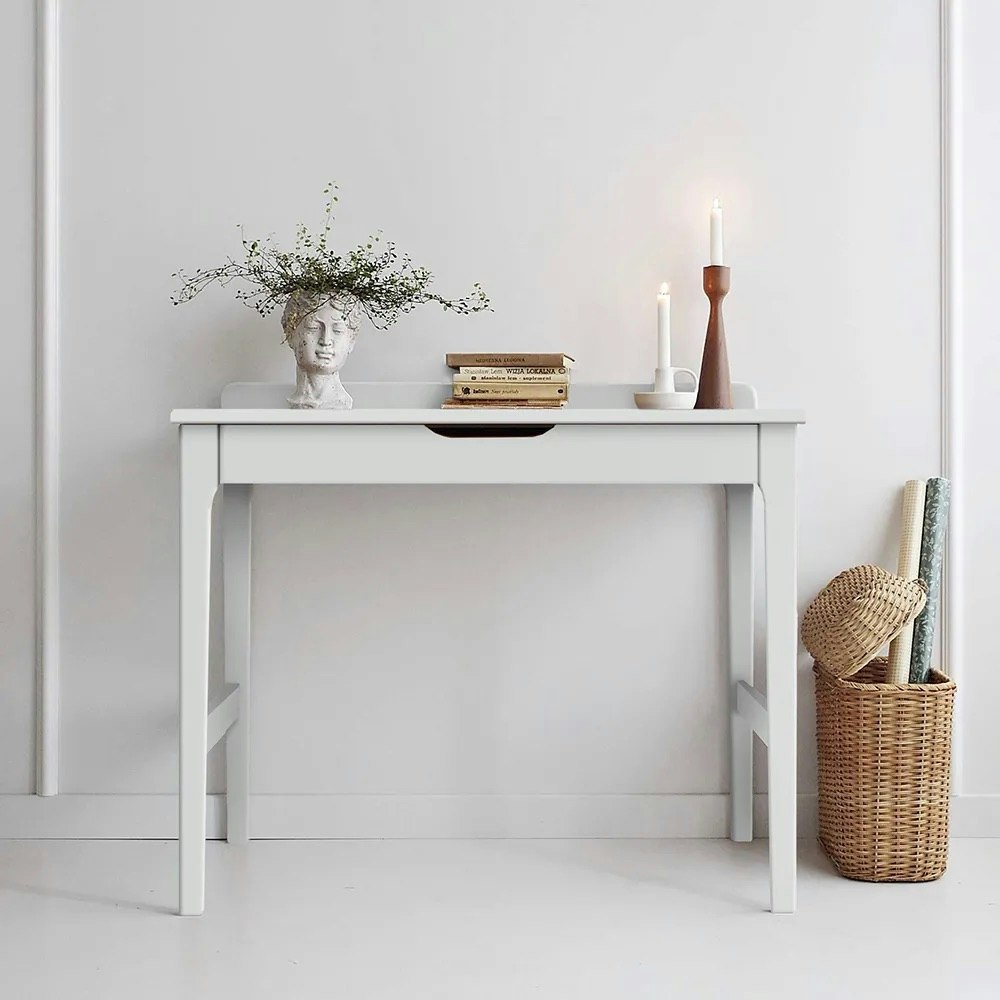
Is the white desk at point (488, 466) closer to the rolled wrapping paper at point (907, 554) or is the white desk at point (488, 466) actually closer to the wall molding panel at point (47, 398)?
the rolled wrapping paper at point (907, 554)

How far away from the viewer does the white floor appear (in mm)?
1363

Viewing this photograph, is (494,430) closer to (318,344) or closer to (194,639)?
(318,344)

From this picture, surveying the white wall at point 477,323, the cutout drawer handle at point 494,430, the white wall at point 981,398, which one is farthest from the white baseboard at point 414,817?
the cutout drawer handle at point 494,430

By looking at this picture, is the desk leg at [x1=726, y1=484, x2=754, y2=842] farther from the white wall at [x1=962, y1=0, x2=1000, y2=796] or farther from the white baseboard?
the white wall at [x1=962, y1=0, x2=1000, y2=796]

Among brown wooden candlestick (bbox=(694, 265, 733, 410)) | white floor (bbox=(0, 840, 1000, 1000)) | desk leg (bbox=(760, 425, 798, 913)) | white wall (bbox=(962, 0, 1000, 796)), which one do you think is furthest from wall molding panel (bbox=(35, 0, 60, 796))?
white wall (bbox=(962, 0, 1000, 796))

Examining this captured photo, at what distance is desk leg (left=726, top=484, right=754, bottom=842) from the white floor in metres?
0.07

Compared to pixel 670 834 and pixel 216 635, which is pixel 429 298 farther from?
pixel 670 834

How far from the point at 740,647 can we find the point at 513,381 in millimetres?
644

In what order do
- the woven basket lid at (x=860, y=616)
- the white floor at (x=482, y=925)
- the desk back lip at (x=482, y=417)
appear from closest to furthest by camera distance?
1. the white floor at (x=482, y=925)
2. the desk back lip at (x=482, y=417)
3. the woven basket lid at (x=860, y=616)

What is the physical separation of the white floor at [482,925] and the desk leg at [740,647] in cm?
7

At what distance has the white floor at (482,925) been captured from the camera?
1363 mm

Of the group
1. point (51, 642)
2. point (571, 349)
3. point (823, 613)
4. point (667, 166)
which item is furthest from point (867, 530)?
point (51, 642)

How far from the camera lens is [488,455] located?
5.15ft

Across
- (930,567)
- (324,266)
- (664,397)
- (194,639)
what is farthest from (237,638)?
(930,567)
